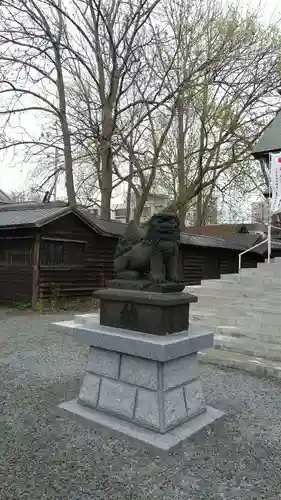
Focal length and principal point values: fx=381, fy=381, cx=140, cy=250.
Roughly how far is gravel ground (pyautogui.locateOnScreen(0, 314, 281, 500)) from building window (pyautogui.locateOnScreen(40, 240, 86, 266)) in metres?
7.04

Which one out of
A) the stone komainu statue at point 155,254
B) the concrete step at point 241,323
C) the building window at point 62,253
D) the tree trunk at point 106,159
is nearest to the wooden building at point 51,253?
the building window at point 62,253

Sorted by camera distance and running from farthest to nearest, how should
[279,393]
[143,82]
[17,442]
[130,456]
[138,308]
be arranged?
[143,82] → [279,393] → [138,308] → [17,442] → [130,456]

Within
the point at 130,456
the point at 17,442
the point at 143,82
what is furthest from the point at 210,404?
the point at 143,82

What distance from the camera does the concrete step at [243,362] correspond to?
5.42 m

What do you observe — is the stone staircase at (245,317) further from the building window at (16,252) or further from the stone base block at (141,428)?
the building window at (16,252)

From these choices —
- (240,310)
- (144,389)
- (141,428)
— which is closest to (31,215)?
(240,310)

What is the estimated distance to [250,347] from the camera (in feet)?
20.4

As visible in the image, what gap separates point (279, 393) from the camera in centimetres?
473

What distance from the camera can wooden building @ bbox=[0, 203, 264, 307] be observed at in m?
11.4

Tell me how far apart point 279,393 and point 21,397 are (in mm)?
3097

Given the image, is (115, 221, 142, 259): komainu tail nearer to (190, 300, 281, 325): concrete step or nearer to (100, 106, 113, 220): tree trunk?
(190, 300, 281, 325): concrete step

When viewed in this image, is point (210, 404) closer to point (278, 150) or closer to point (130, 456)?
point (130, 456)

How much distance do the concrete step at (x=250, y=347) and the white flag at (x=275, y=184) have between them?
331cm

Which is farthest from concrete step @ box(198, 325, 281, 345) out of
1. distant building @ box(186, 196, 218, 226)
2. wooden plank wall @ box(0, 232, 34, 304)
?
distant building @ box(186, 196, 218, 226)
